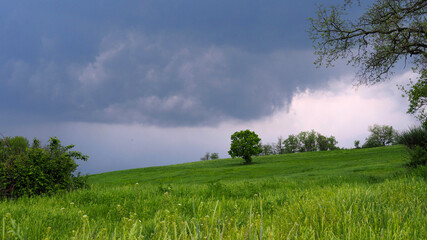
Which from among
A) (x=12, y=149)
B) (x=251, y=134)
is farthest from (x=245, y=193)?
(x=251, y=134)

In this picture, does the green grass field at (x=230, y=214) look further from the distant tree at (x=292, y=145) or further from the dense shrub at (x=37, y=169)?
the distant tree at (x=292, y=145)

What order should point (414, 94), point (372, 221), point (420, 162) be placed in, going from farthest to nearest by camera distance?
point (414, 94) < point (420, 162) < point (372, 221)

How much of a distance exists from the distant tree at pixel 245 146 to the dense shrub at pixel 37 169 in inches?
1778

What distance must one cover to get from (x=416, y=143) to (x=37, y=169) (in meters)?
21.3

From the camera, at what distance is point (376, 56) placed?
67.2ft

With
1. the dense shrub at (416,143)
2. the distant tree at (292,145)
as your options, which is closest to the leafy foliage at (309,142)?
the distant tree at (292,145)

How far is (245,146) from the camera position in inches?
2279

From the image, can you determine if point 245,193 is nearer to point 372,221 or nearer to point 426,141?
point 372,221

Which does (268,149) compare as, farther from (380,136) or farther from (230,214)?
(230,214)

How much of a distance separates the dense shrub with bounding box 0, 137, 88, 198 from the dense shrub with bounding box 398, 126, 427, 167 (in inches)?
730

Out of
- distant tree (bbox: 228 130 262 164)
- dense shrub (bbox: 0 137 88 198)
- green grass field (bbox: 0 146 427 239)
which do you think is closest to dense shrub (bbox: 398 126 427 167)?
green grass field (bbox: 0 146 427 239)

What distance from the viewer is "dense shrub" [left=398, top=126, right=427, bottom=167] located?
55.8 ft

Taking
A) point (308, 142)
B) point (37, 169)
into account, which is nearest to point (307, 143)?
point (308, 142)

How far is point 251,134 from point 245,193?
156 ft
